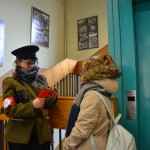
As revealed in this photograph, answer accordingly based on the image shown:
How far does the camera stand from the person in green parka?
127 cm

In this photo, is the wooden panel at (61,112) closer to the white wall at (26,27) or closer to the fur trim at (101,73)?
the fur trim at (101,73)

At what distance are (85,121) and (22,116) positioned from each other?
50 cm

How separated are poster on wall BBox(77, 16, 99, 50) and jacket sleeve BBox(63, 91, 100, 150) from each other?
383 centimetres

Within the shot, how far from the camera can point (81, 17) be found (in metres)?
5.08

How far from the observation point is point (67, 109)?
1.42m

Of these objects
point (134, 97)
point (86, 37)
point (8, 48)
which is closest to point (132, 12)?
point (134, 97)

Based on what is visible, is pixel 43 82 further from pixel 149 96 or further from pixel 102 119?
pixel 149 96

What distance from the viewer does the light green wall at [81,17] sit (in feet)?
15.5

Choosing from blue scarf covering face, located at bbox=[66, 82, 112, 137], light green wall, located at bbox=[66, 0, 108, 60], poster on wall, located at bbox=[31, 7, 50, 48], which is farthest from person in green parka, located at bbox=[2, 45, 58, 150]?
light green wall, located at bbox=[66, 0, 108, 60]

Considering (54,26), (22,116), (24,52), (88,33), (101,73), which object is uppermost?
(54,26)

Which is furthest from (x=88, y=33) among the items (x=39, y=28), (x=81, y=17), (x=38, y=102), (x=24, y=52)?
(x=38, y=102)

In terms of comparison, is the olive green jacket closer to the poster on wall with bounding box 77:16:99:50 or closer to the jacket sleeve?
the jacket sleeve

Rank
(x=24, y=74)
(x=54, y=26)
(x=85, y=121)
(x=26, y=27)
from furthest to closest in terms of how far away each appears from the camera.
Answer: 1. (x=54, y=26)
2. (x=26, y=27)
3. (x=24, y=74)
4. (x=85, y=121)

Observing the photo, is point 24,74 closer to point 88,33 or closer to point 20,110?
point 20,110
